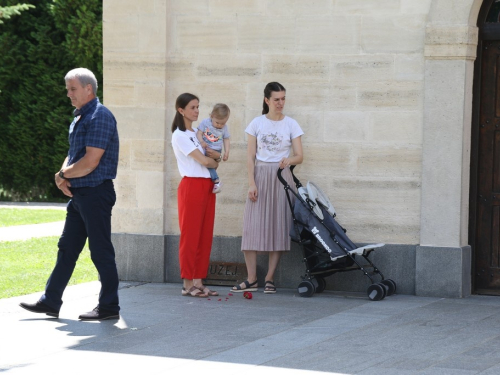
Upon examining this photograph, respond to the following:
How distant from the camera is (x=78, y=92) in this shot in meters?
7.94

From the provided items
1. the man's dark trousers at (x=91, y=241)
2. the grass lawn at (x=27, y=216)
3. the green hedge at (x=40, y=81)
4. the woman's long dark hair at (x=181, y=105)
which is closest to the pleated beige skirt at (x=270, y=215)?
the woman's long dark hair at (x=181, y=105)

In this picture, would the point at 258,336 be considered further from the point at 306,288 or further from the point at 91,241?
the point at 306,288

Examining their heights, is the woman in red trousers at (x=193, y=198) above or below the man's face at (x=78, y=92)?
below

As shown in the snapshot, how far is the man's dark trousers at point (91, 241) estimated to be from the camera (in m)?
7.93

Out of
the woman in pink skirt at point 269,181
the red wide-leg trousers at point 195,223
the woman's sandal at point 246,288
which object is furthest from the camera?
the woman's sandal at point 246,288

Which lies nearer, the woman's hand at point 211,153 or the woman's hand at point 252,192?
the woman's hand at point 211,153

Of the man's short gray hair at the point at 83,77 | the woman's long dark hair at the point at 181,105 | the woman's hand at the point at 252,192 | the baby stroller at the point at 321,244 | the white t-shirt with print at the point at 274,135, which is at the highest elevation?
the man's short gray hair at the point at 83,77

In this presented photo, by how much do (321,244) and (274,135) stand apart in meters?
1.16

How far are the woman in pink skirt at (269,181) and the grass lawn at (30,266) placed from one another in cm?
209

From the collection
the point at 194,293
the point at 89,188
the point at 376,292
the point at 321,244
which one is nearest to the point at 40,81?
the point at 194,293

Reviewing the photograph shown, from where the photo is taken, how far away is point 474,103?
9.56 metres

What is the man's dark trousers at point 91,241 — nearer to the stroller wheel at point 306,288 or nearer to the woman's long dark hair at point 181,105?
the woman's long dark hair at point 181,105

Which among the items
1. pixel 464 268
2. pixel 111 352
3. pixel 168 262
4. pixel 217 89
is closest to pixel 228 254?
pixel 168 262

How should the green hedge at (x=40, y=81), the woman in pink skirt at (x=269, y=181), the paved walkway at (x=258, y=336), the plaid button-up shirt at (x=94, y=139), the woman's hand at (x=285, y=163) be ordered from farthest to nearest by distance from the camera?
the green hedge at (x=40, y=81) < the woman in pink skirt at (x=269, y=181) < the woman's hand at (x=285, y=163) < the plaid button-up shirt at (x=94, y=139) < the paved walkway at (x=258, y=336)
